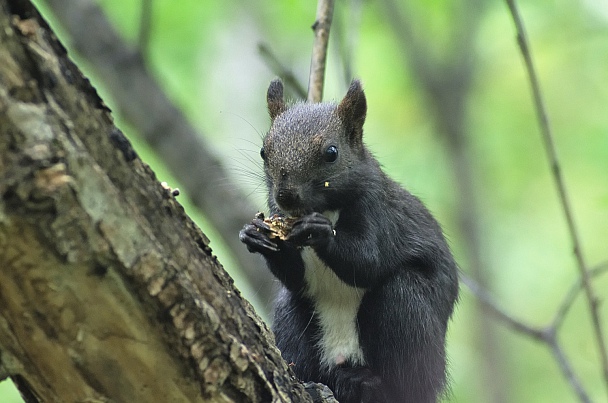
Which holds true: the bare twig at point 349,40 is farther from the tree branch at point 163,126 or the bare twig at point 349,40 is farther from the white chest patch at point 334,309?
the white chest patch at point 334,309

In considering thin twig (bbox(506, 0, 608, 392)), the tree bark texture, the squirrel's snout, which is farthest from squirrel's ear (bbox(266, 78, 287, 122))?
the tree bark texture

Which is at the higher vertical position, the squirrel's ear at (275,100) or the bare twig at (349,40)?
the bare twig at (349,40)

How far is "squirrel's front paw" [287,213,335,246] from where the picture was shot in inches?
133

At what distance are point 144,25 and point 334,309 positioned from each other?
2.65 metres

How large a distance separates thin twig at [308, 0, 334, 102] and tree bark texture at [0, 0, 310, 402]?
2.16 metres

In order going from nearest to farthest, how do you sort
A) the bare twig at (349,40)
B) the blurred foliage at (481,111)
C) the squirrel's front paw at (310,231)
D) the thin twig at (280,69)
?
the squirrel's front paw at (310,231)
the thin twig at (280,69)
the bare twig at (349,40)
the blurred foliage at (481,111)

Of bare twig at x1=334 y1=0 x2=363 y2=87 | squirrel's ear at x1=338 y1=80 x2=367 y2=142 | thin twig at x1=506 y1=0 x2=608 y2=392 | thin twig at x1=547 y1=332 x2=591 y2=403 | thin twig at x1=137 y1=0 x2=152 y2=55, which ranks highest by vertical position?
thin twig at x1=137 y1=0 x2=152 y2=55

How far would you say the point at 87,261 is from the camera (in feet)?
6.17

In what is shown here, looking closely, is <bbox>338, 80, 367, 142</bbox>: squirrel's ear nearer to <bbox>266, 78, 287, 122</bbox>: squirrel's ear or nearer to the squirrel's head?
the squirrel's head

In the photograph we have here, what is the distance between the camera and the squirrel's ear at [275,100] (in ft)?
14.0

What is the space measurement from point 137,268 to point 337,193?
6.07ft

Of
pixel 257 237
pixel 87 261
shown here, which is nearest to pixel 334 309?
pixel 257 237

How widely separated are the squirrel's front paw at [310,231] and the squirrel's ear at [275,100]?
100 cm

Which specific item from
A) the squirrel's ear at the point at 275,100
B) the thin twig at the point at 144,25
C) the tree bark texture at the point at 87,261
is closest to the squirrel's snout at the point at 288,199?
the squirrel's ear at the point at 275,100
